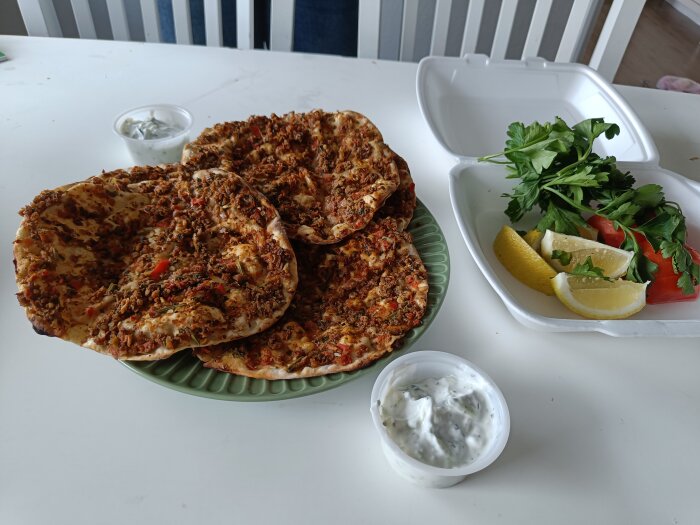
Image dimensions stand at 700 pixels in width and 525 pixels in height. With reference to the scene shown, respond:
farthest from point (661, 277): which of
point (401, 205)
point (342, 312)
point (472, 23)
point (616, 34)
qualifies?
point (472, 23)

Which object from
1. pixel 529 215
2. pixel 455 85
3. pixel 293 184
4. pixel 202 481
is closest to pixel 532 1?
pixel 455 85

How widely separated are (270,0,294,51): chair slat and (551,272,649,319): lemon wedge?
1874 millimetres

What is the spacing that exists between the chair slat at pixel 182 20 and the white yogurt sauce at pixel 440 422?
229 centimetres

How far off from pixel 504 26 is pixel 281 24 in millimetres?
1080

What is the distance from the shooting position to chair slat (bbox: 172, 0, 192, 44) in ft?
8.48

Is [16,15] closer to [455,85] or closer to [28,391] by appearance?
[455,85]

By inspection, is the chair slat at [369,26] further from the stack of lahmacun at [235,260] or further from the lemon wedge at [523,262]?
the lemon wedge at [523,262]

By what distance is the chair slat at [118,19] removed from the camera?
2578 mm

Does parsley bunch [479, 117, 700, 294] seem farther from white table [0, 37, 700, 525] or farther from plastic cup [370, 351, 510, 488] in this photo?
plastic cup [370, 351, 510, 488]

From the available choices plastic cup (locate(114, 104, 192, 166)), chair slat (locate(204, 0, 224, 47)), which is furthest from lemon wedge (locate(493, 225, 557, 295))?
chair slat (locate(204, 0, 224, 47))

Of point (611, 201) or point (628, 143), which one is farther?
point (628, 143)

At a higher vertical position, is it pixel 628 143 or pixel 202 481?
pixel 628 143

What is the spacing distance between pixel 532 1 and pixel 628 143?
6.47 ft

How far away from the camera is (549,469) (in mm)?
1087
